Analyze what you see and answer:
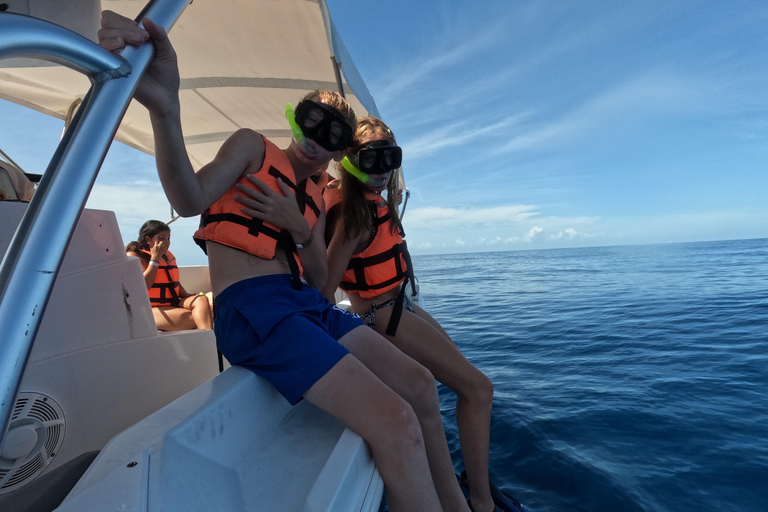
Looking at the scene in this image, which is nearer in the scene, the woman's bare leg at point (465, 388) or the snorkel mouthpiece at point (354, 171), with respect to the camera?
the woman's bare leg at point (465, 388)

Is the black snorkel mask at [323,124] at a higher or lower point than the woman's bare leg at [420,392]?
higher

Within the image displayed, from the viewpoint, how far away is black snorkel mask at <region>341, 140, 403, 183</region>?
6.68 ft

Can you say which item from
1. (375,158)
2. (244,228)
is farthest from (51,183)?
(375,158)

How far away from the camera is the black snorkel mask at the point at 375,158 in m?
2.04

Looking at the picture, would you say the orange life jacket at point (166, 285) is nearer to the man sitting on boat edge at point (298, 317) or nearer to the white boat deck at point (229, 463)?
the man sitting on boat edge at point (298, 317)

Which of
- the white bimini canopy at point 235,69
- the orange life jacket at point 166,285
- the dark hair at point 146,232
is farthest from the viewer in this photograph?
the orange life jacket at point 166,285

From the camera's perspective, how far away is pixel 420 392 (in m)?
1.37

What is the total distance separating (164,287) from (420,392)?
3280 millimetres

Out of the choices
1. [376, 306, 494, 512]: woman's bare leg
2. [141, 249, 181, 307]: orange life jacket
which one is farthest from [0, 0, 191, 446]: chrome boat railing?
[141, 249, 181, 307]: orange life jacket

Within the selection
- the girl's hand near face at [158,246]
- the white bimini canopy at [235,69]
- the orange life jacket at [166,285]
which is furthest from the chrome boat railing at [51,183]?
the orange life jacket at [166,285]

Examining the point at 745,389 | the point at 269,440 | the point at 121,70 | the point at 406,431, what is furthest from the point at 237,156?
the point at 745,389

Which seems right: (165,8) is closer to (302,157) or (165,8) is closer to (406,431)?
(302,157)

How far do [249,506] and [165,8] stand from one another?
1.11 meters

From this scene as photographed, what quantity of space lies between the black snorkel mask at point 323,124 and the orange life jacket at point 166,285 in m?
2.77
